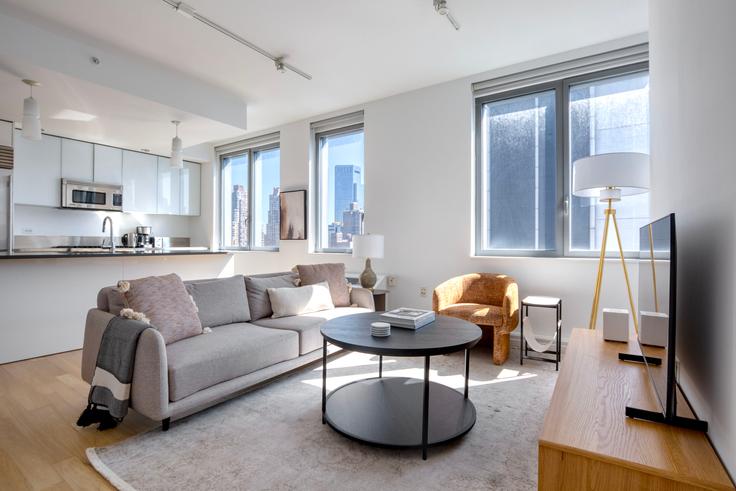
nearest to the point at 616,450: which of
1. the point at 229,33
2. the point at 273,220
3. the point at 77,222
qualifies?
the point at 229,33

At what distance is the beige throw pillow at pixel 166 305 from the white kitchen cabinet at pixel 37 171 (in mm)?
3705

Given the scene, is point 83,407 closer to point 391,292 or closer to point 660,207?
point 391,292

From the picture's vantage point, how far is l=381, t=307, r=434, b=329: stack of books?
91.5 inches

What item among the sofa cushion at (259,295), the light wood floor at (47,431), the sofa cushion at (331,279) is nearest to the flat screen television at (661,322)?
the light wood floor at (47,431)

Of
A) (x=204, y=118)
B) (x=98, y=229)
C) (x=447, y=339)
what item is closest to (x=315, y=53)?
(x=204, y=118)

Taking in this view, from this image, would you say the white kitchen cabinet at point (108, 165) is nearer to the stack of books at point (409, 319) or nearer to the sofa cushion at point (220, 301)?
the sofa cushion at point (220, 301)

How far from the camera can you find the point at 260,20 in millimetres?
3098

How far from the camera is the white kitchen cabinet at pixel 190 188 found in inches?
264

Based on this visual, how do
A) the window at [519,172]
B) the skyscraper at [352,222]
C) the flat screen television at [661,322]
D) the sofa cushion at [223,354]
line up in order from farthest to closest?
the skyscraper at [352,222], the window at [519,172], the sofa cushion at [223,354], the flat screen television at [661,322]

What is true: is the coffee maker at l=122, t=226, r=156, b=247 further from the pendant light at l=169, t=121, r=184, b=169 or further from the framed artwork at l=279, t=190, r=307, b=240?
the pendant light at l=169, t=121, r=184, b=169

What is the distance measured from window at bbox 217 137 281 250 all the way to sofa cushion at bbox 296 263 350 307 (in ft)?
7.96

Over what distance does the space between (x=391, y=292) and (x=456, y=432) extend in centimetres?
266

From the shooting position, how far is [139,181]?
6.02 meters

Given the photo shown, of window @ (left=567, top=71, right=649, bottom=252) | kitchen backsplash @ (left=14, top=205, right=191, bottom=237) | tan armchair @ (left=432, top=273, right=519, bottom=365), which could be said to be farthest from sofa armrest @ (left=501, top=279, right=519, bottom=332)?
kitchen backsplash @ (left=14, top=205, right=191, bottom=237)
